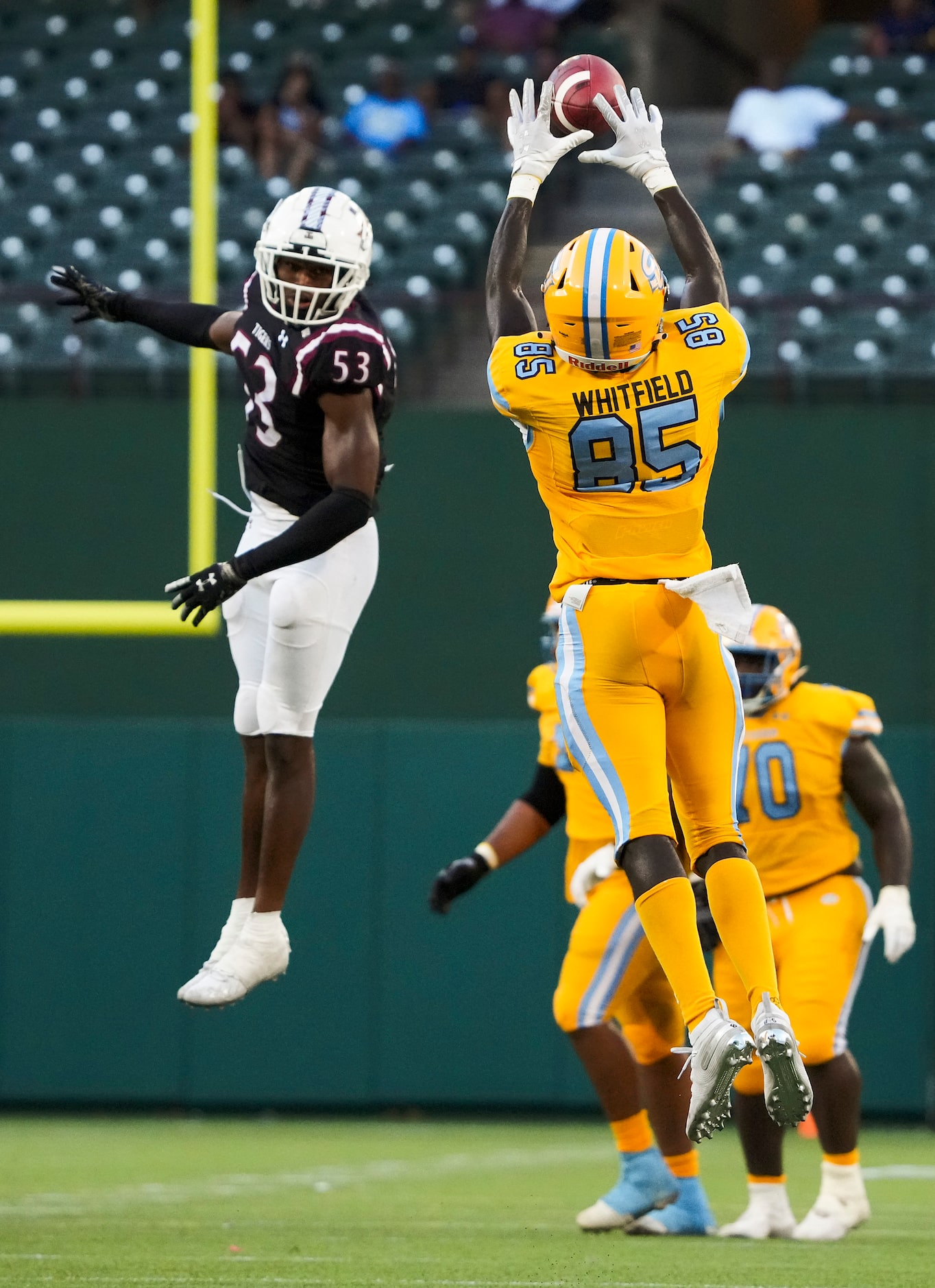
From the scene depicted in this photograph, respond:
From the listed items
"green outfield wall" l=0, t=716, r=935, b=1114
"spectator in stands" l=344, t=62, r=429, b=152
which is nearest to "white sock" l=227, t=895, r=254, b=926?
"green outfield wall" l=0, t=716, r=935, b=1114

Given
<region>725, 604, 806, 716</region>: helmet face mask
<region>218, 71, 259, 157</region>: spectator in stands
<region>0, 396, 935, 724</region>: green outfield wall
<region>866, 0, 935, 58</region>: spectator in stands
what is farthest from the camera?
<region>866, 0, 935, 58</region>: spectator in stands

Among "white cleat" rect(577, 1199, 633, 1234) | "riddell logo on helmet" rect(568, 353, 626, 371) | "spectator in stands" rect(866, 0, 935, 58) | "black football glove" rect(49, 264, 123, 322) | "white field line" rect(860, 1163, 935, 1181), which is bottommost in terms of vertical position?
"white field line" rect(860, 1163, 935, 1181)

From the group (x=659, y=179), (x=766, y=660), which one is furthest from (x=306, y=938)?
(x=659, y=179)

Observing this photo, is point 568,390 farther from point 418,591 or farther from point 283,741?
point 418,591

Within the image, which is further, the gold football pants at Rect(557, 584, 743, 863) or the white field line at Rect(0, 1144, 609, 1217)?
the white field line at Rect(0, 1144, 609, 1217)

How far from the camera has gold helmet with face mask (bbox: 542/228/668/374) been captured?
4438mm

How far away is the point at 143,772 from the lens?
995 cm

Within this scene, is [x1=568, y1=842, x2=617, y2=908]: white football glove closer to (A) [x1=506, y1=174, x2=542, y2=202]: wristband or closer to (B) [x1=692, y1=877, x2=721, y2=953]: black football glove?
(B) [x1=692, y1=877, x2=721, y2=953]: black football glove

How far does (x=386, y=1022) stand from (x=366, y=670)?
5.75ft

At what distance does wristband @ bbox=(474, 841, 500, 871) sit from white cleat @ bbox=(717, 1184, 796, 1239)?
1278 mm

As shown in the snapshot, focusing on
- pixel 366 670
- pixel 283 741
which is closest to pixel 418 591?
pixel 366 670

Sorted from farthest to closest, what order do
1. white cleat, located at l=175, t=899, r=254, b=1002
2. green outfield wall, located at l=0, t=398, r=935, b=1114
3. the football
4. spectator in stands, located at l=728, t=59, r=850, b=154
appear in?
spectator in stands, located at l=728, t=59, r=850, b=154, green outfield wall, located at l=0, t=398, r=935, b=1114, white cleat, located at l=175, t=899, r=254, b=1002, the football

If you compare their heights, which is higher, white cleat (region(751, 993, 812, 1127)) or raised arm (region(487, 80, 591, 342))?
raised arm (region(487, 80, 591, 342))

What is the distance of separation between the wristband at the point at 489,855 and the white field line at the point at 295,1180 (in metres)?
1.38
